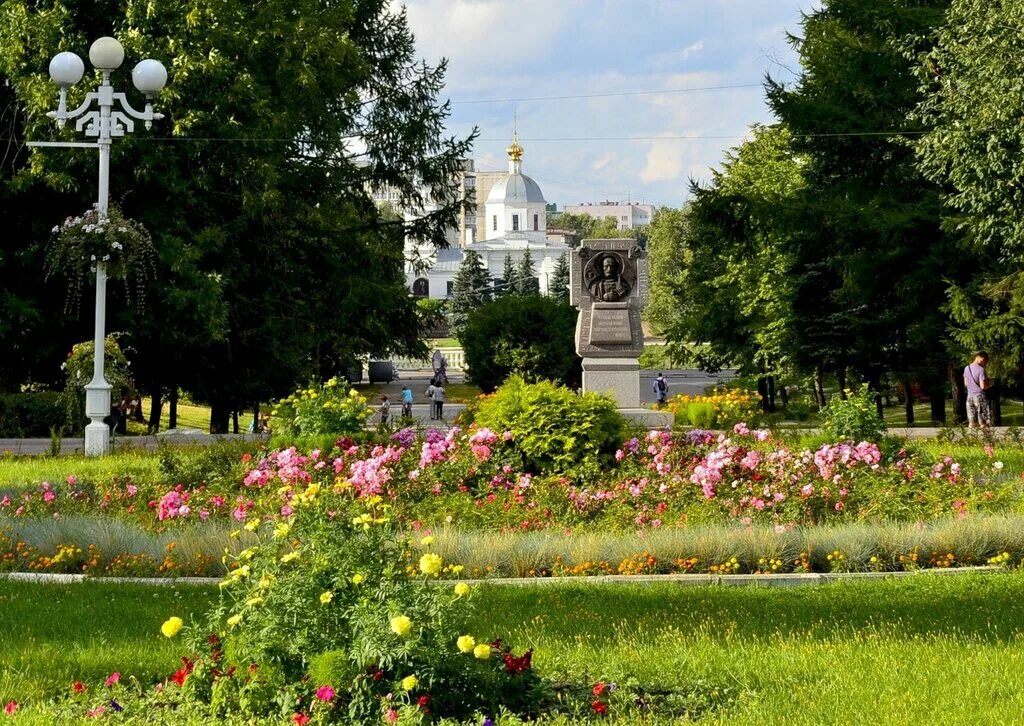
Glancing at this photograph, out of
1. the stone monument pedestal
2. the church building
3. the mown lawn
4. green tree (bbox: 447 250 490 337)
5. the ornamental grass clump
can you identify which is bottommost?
the mown lawn

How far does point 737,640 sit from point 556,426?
5.96m

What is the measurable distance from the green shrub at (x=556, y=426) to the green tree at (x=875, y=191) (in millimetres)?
15157

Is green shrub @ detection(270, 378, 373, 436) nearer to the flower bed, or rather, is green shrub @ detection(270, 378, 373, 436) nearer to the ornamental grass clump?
the flower bed

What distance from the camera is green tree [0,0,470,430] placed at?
22500mm

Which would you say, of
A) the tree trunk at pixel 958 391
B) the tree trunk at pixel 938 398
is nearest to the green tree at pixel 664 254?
the tree trunk at pixel 938 398

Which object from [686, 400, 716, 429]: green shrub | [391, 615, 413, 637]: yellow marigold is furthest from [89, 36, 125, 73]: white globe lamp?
[391, 615, 413, 637]: yellow marigold

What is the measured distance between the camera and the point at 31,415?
64.4 ft

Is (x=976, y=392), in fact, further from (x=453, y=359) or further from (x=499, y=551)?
(x=453, y=359)

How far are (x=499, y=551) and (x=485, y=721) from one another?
4395 mm

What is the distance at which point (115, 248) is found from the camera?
17.2 metres

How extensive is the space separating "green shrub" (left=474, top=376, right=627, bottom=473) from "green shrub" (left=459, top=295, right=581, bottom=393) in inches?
784

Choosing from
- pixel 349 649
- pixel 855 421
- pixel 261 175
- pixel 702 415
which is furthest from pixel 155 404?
pixel 349 649

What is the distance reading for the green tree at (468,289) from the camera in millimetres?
87625

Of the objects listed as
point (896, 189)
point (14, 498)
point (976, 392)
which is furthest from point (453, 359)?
point (14, 498)
